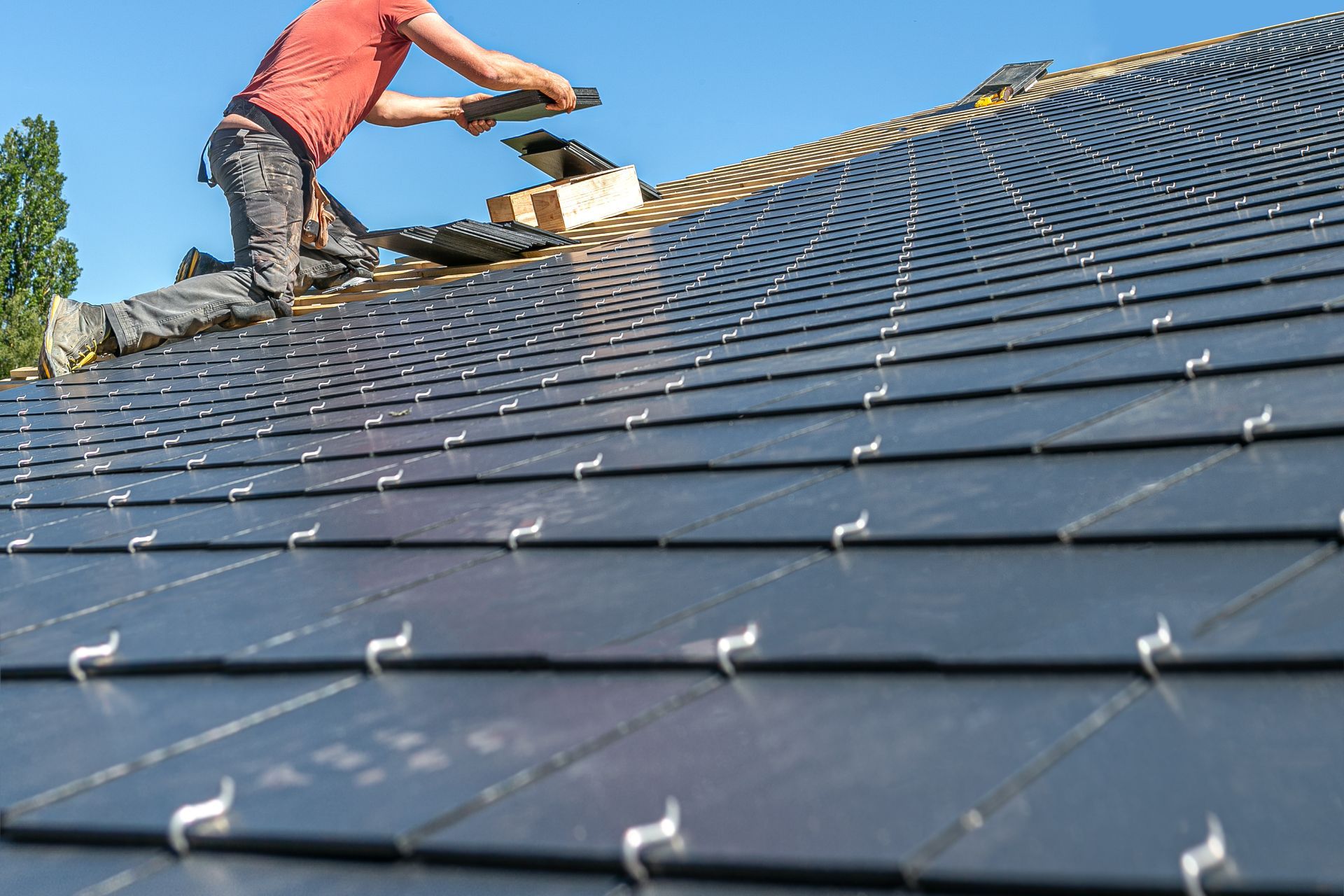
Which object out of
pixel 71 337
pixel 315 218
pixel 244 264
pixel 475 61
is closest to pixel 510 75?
pixel 475 61

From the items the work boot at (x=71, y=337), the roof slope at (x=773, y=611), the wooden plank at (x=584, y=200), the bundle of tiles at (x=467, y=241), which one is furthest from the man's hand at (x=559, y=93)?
the roof slope at (x=773, y=611)

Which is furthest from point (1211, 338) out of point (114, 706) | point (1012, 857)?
point (114, 706)

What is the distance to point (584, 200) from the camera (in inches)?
483

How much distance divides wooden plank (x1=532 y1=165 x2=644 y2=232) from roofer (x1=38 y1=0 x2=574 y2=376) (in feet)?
3.56

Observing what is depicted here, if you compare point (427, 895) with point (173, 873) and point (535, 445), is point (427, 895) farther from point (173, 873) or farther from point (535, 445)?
point (535, 445)

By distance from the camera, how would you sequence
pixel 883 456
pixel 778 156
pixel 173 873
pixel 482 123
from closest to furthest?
1. pixel 173 873
2. pixel 883 456
3. pixel 482 123
4. pixel 778 156

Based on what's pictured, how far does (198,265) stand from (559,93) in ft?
11.2

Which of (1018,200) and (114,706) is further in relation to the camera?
(1018,200)

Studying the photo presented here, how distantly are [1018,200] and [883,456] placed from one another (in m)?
4.70

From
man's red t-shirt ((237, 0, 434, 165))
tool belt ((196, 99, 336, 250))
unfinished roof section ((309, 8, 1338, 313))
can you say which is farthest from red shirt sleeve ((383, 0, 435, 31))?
unfinished roof section ((309, 8, 1338, 313))

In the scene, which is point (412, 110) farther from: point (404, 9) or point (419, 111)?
point (404, 9)

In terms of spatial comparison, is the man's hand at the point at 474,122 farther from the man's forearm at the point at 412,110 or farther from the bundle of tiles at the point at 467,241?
the bundle of tiles at the point at 467,241

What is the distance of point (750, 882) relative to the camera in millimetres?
1358

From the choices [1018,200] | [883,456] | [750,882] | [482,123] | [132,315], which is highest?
[482,123]
